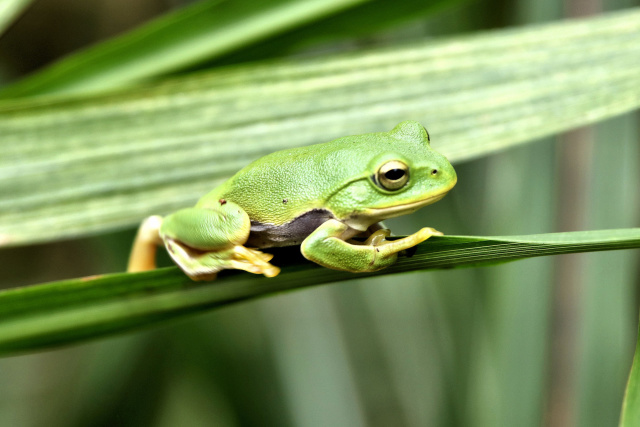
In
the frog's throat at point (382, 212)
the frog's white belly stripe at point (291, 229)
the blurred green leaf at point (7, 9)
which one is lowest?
the frog's white belly stripe at point (291, 229)

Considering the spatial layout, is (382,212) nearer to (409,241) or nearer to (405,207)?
(405,207)

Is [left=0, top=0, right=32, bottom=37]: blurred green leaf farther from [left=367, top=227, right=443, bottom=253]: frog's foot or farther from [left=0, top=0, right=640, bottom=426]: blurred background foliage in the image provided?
[left=367, top=227, right=443, bottom=253]: frog's foot

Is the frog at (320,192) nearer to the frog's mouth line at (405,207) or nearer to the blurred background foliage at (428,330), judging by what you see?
the frog's mouth line at (405,207)

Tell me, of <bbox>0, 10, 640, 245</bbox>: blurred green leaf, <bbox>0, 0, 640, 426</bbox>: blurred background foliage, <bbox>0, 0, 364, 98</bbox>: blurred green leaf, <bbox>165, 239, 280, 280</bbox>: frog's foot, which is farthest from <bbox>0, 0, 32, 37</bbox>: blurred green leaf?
<bbox>165, 239, 280, 280</bbox>: frog's foot

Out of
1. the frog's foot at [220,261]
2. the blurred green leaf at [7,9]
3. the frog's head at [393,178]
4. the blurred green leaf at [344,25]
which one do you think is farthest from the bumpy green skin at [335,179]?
the blurred green leaf at [7,9]

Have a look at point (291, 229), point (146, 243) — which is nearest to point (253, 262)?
point (291, 229)

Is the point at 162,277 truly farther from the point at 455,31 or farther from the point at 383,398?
the point at 455,31

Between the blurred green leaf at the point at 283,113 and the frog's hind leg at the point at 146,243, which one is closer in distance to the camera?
the blurred green leaf at the point at 283,113
